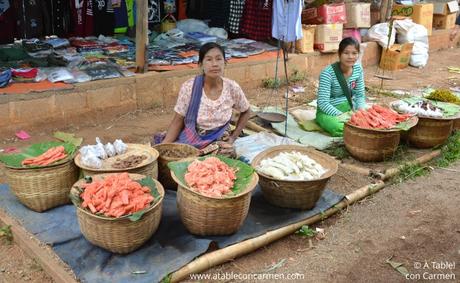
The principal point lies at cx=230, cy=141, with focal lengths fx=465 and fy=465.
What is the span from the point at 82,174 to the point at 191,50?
4389 millimetres

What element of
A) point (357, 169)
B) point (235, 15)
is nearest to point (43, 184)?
point (357, 169)

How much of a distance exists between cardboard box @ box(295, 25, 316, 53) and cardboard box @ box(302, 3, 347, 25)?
0.74 ft

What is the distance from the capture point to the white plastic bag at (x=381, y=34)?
936cm

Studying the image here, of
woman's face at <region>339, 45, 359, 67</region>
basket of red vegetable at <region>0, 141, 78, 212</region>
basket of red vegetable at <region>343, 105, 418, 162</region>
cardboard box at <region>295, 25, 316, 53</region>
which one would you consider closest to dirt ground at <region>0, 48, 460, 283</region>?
basket of red vegetable at <region>343, 105, 418, 162</region>

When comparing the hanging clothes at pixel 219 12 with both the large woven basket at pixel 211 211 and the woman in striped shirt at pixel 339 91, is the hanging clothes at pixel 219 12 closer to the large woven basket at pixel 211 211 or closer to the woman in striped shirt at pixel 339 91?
the woman in striped shirt at pixel 339 91

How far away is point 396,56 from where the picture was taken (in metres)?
9.32

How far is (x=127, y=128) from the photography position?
5.71 meters

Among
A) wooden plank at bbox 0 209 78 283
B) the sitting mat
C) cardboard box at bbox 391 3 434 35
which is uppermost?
cardboard box at bbox 391 3 434 35

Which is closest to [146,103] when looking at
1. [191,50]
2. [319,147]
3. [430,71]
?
[191,50]

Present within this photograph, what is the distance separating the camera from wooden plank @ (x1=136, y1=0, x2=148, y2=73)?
19.5 ft

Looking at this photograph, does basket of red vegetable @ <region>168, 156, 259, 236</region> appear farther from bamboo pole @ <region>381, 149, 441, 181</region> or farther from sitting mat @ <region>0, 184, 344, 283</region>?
bamboo pole @ <region>381, 149, 441, 181</region>

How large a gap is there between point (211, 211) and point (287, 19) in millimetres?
5144

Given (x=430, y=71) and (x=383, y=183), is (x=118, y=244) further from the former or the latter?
(x=430, y=71)

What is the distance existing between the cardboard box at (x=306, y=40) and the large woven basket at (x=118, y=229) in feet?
19.2
